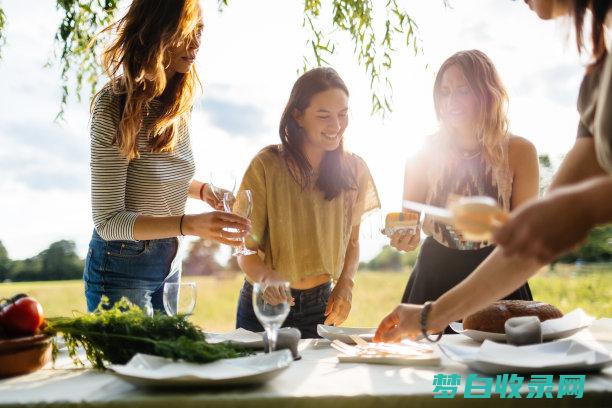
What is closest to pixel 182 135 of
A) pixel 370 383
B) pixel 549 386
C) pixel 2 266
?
pixel 370 383

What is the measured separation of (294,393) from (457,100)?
171cm

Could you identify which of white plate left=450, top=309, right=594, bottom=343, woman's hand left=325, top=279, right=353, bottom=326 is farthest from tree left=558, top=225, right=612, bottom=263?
white plate left=450, top=309, right=594, bottom=343

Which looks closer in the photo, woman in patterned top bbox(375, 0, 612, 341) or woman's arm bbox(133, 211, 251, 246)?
woman in patterned top bbox(375, 0, 612, 341)

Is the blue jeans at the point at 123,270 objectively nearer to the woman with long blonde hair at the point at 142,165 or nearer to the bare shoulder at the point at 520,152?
the woman with long blonde hair at the point at 142,165

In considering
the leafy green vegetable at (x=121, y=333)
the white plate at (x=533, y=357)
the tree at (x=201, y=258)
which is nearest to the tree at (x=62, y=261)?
the tree at (x=201, y=258)

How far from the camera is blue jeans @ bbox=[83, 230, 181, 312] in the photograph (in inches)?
85.4

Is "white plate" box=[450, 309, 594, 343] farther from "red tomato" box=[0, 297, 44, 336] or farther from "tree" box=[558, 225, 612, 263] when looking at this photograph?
"tree" box=[558, 225, 612, 263]

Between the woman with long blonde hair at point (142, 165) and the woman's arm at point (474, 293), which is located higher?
the woman with long blonde hair at point (142, 165)

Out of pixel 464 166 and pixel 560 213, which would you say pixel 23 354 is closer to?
pixel 560 213

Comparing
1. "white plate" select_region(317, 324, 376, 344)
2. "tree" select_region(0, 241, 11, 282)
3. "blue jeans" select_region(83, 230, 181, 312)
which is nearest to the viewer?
"white plate" select_region(317, 324, 376, 344)

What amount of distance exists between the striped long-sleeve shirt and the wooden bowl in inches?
23.2

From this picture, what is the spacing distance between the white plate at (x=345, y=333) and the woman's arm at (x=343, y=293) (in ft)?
1.35

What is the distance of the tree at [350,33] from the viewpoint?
338 cm

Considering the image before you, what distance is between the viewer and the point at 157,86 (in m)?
2.19
